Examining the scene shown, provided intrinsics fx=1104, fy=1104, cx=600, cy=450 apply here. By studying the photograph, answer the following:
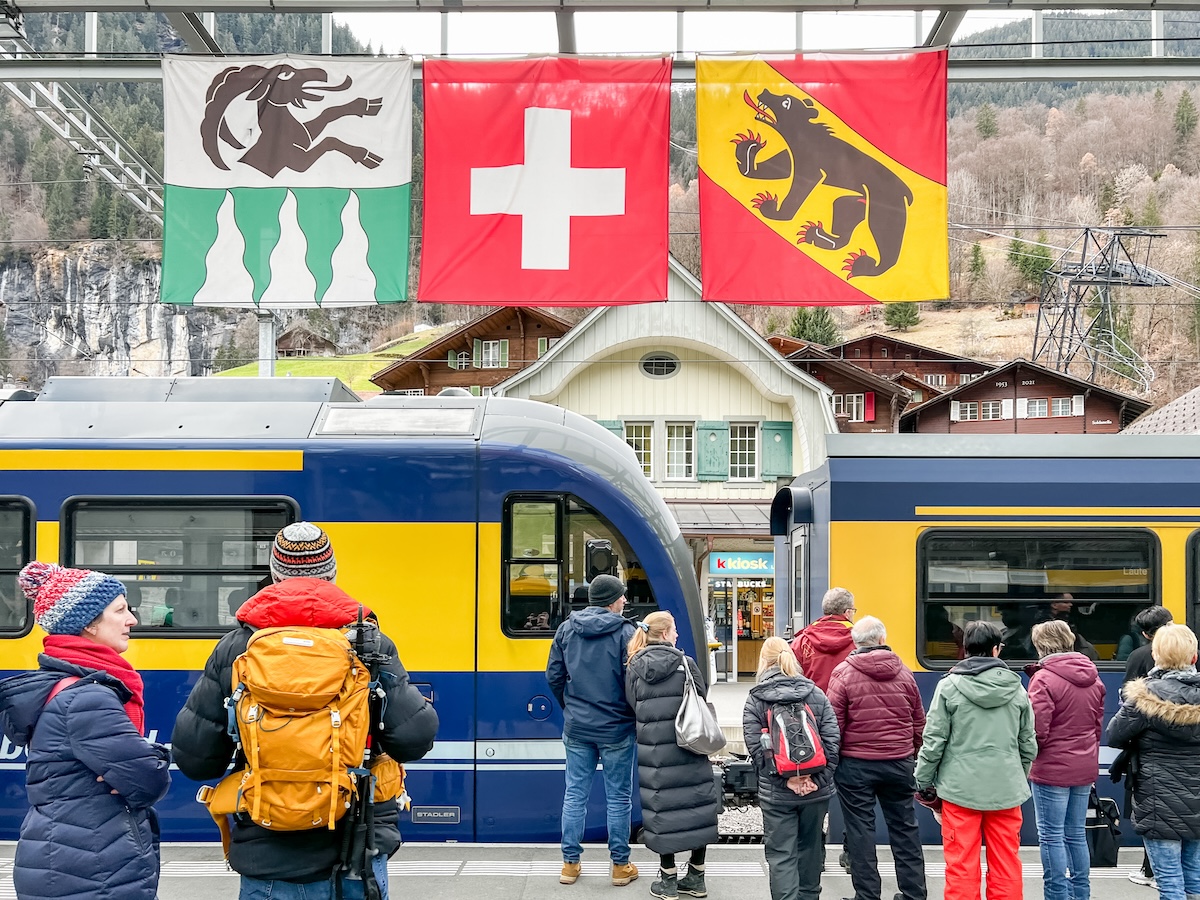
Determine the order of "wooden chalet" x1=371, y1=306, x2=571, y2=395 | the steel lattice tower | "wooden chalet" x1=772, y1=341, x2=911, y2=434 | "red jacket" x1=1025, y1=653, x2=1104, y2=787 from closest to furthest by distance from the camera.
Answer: "red jacket" x1=1025, y1=653, x2=1104, y2=787
the steel lattice tower
"wooden chalet" x1=371, y1=306, x2=571, y2=395
"wooden chalet" x1=772, y1=341, x2=911, y2=434

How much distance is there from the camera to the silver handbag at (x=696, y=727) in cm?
616

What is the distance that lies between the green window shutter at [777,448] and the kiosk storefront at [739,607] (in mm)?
2705

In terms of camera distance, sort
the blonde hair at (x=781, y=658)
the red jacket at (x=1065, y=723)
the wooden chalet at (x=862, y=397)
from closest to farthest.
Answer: the blonde hair at (x=781, y=658) → the red jacket at (x=1065, y=723) → the wooden chalet at (x=862, y=397)

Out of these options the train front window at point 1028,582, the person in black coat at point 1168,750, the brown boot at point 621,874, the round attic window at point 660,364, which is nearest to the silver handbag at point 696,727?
the brown boot at point 621,874

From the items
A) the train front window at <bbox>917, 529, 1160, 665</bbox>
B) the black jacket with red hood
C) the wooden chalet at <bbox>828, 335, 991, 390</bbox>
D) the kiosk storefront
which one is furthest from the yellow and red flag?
the wooden chalet at <bbox>828, 335, 991, 390</bbox>

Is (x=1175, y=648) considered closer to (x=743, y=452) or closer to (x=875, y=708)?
(x=875, y=708)

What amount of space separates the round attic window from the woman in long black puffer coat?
23.1 meters

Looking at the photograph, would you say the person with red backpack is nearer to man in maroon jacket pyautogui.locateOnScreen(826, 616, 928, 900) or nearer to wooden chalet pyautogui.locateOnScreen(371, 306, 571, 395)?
man in maroon jacket pyautogui.locateOnScreen(826, 616, 928, 900)

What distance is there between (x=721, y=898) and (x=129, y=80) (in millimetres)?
6852

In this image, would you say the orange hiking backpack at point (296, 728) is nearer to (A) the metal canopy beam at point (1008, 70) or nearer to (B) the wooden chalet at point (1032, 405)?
(A) the metal canopy beam at point (1008, 70)

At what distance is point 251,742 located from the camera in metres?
3.23

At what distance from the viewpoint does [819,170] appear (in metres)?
8.03

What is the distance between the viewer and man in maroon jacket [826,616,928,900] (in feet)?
20.4

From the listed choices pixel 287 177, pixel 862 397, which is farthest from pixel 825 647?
pixel 862 397
